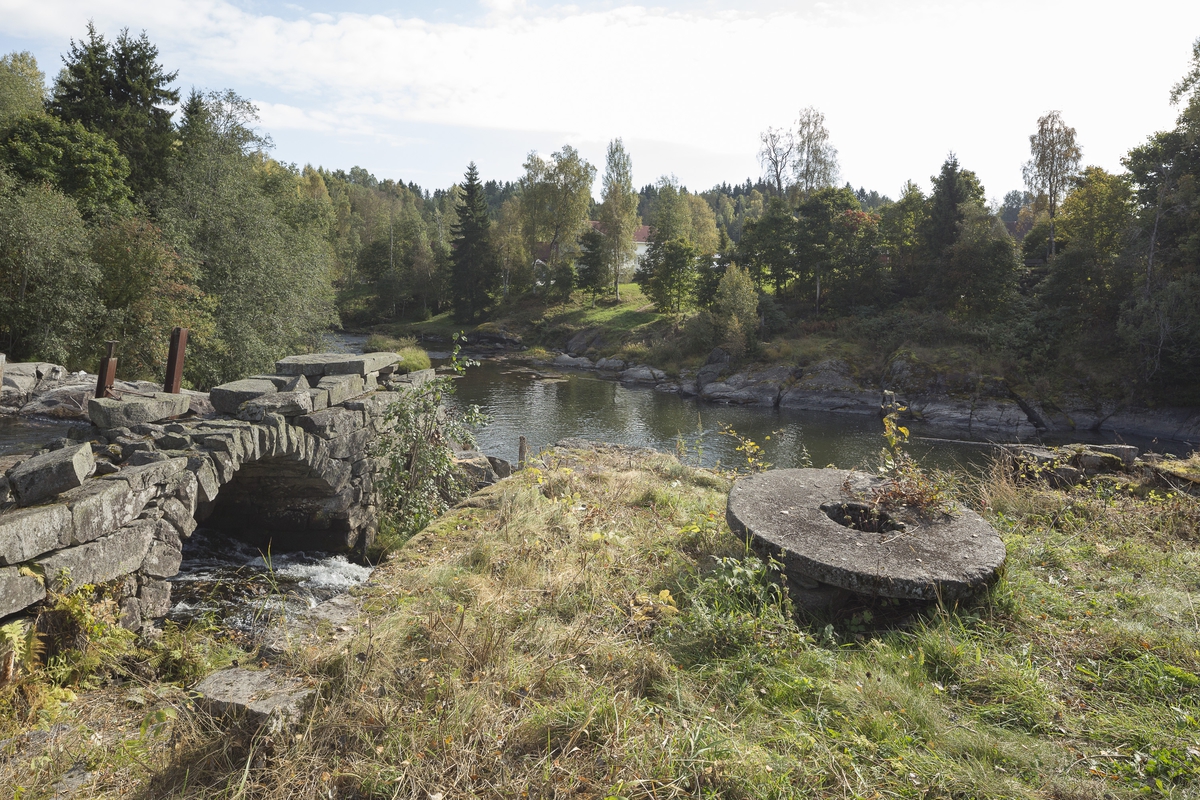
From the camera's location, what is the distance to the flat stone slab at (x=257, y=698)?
295 centimetres

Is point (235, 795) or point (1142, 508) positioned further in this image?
point (1142, 508)

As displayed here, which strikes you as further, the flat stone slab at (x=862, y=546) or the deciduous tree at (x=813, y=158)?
the deciduous tree at (x=813, y=158)

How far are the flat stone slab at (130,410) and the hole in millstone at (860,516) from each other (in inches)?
266

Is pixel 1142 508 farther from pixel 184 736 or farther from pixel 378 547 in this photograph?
pixel 378 547

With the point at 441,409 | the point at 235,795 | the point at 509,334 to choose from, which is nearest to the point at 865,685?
the point at 235,795

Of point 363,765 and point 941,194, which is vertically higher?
point 941,194

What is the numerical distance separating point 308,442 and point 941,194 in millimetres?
38690

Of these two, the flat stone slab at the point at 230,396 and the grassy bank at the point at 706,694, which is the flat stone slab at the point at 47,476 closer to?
the grassy bank at the point at 706,694

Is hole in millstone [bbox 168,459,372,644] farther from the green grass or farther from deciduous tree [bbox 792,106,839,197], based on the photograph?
deciduous tree [bbox 792,106,839,197]

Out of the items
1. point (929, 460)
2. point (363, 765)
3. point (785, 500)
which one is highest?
point (785, 500)

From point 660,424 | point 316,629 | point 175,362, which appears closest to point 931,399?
point 660,424

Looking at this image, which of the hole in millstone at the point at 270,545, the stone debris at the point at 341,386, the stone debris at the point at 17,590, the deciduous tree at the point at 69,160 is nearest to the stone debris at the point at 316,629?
the stone debris at the point at 17,590

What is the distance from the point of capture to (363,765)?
2814 millimetres

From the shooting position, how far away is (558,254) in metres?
53.0
